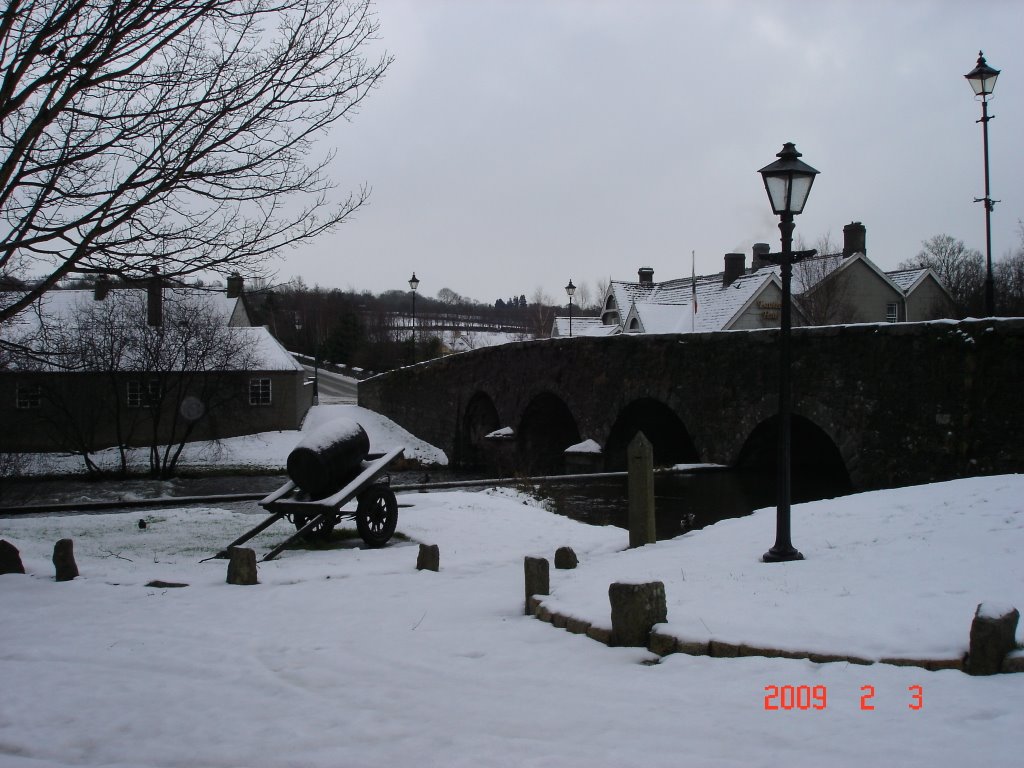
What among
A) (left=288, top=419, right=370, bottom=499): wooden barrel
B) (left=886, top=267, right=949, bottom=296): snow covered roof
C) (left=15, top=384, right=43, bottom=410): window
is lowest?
(left=288, top=419, right=370, bottom=499): wooden barrel

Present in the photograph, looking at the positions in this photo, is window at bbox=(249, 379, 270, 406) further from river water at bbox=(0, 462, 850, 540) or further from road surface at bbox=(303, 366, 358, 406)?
river water at bbox=(0, 462, 850, 540)

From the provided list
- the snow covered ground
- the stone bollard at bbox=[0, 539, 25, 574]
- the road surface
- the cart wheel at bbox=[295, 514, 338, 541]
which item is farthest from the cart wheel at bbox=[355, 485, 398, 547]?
the road surface

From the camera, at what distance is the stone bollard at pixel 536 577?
667 centimetres

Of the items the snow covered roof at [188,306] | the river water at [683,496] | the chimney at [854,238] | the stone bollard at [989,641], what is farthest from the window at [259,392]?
the stone bollard at [989,641]

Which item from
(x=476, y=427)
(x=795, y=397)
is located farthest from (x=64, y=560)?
(x=476, y=427)

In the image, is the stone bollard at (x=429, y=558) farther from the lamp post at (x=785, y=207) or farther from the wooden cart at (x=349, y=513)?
the lamp post at (x=785, y=207)

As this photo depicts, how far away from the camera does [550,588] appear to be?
7027mm

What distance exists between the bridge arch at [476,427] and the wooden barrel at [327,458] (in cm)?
1970

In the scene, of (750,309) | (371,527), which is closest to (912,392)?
(371,527)

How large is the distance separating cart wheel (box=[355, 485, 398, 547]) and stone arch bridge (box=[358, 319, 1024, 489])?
724cm

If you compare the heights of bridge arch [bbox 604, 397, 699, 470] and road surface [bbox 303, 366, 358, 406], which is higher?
road surface [bbox 303, 366, 358, 406]

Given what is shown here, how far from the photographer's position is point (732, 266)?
39.8 meters

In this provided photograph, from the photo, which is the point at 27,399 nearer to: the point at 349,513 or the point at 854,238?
the point at 349,513
